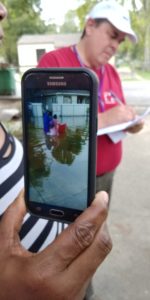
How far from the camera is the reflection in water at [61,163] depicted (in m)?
0.77

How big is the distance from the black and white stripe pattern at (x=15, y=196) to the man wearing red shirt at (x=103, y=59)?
727mm

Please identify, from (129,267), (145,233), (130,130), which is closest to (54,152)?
(130,130)

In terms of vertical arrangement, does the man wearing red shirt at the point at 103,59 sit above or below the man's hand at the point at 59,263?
above

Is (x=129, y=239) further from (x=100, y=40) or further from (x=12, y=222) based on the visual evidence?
(x=12, y=222)

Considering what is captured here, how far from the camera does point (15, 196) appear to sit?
3.65 feet

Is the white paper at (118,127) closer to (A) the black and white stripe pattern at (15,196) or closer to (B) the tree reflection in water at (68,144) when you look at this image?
(A) the black and white stripe pattern at (15,196)

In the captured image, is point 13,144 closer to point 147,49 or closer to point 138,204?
point 138,204

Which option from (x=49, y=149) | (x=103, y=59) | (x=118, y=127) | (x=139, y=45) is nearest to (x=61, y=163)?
(x=49, y=149)

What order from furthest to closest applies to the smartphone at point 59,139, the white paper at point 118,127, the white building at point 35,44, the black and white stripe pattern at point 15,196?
the white building at point 35,44 < the white paper at point 118,127 < the black and white stripe pattern at point 15,196 < the smartphone at point 59,139

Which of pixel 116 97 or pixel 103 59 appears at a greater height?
A: pixel 103 59

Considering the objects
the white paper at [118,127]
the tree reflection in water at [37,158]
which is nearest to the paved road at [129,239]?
the white paper at [118,127]

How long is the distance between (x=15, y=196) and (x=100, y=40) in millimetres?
1125

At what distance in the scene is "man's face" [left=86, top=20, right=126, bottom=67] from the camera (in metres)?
1.88

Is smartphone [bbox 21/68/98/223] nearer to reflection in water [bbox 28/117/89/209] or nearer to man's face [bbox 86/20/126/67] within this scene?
reflection in water [bbox 28/117/89/209]
